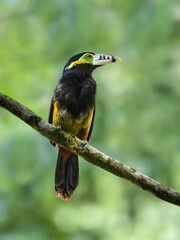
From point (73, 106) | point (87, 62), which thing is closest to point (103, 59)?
point (87, 62)

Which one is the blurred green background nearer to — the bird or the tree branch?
the bird

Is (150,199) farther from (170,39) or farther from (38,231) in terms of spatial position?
(170,39)

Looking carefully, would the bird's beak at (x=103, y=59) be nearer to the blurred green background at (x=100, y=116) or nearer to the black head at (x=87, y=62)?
the black head at (x=87, y=62)

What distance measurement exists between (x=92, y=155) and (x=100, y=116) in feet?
9.15

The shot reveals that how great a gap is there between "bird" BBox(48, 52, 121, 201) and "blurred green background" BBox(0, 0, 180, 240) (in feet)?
3.43

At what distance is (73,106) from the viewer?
3.48 meters

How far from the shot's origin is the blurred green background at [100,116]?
498 centimetres

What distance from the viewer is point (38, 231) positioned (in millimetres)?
5004

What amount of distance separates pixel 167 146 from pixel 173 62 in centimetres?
159

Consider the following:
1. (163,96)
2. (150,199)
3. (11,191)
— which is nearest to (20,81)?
(11,191)

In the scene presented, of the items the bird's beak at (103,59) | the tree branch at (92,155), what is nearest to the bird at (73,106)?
the bird's beak at (103,59)

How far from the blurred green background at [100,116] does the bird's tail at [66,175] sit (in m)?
0.98

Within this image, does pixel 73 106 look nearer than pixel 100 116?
Yes

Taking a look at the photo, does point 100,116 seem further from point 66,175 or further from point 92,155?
point 92,155
